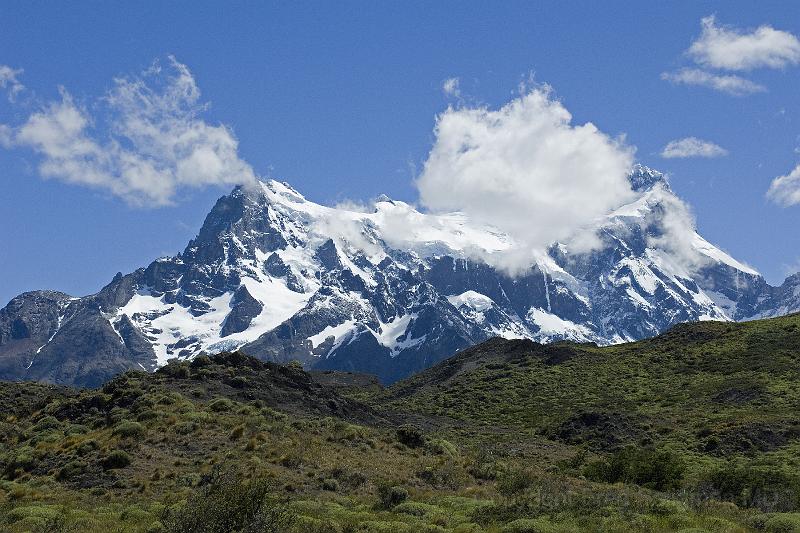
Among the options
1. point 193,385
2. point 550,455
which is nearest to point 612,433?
point 550,455

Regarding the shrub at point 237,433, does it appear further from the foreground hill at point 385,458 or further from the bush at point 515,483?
the bush at point 515,483

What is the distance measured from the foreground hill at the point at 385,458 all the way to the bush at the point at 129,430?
73mm

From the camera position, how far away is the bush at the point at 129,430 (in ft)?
149

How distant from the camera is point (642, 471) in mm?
51094

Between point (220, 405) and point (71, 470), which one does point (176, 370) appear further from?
point (71, 470)

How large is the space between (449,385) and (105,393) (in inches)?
3051

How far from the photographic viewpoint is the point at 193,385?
62.1m

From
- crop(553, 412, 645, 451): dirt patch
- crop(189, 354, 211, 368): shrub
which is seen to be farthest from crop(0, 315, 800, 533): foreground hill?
crop(189, 354, 211, 368): shrub

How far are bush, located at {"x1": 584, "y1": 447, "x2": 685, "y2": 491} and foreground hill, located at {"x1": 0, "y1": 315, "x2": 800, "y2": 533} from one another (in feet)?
0.43

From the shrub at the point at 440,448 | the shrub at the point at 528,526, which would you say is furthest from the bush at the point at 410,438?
the shrub at the point at 528,526

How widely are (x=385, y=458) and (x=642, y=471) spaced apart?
15.7 meters

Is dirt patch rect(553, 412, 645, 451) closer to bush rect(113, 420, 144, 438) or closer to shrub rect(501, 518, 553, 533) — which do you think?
bush rect(113, 420, 144, 438)

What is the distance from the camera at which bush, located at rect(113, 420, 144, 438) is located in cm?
4556

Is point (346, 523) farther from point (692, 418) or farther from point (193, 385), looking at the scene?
point (692, 418)
